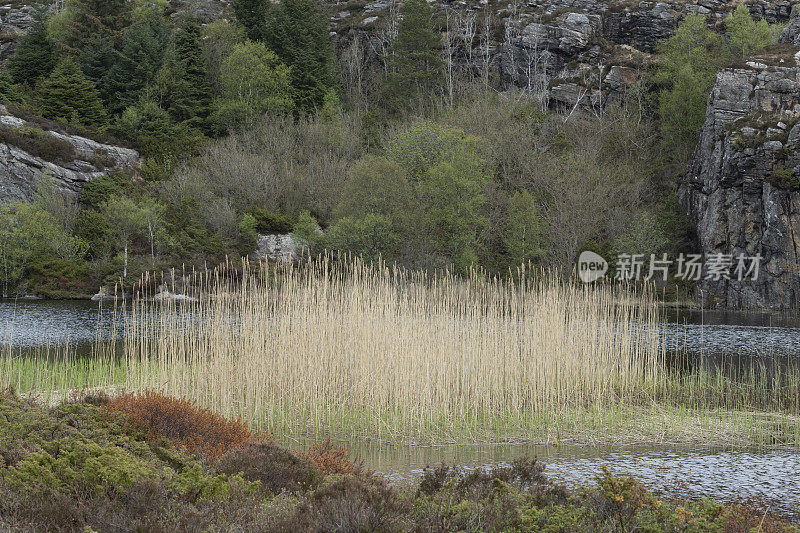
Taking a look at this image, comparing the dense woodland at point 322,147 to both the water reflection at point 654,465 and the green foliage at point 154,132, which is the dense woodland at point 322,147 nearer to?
the green foliage at point 154,132

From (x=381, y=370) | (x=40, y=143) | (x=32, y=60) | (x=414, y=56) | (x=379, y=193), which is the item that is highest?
(x=414, y=56)

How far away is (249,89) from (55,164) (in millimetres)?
16296

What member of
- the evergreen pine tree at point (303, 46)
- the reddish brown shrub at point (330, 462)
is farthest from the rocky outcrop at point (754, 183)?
the reddish brown shrub at point (330, 462)

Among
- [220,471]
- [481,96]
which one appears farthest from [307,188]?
[220,471]

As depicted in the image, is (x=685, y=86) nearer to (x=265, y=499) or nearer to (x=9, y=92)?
(x=9, y=92)

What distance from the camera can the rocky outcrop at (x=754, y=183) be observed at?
33.2 metres

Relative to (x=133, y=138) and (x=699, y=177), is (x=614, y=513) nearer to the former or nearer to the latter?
(x=699, y=177)

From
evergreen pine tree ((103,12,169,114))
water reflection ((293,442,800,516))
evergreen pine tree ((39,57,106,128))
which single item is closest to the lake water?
water reflection ((293,442,800,516))

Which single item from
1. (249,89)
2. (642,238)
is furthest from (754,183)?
(249,89)

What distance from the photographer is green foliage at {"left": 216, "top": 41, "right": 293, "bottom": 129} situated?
Result: 50688mm

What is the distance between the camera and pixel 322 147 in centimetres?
4672

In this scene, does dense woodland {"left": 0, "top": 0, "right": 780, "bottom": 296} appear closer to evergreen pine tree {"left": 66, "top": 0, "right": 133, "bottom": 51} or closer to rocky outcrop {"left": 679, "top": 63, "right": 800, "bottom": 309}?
evergreen pine tree {"left": 66, "top": 0, "right": 133, "bottom": 51}

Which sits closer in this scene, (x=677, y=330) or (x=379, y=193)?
(x=677, y=330)

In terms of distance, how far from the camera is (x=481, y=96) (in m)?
51.2
